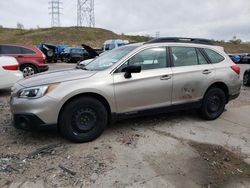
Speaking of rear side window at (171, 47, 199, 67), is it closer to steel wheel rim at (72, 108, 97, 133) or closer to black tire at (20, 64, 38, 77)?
steel wheel rim at (72, 108, 97, 133)

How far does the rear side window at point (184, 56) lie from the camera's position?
186 inches

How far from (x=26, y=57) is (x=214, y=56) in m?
7.56

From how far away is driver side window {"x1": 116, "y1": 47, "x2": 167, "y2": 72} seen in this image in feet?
14.2

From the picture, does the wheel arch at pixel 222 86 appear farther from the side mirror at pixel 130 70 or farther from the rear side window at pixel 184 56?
the side mirror at pixel 130 70

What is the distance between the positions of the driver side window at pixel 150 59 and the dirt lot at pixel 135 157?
3.78 ft

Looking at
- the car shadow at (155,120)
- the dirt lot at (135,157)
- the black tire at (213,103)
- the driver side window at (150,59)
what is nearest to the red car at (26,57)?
the dirt lot at (135,157)

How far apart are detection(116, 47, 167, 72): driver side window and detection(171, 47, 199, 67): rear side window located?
225 mm

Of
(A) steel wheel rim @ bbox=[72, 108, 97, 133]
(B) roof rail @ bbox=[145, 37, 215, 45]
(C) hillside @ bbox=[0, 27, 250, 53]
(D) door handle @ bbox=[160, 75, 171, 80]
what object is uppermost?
(C) hillside @ bbox=[0, 27, 250, 53]

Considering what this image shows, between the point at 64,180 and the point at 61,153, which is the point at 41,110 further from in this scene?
the point at 64,180

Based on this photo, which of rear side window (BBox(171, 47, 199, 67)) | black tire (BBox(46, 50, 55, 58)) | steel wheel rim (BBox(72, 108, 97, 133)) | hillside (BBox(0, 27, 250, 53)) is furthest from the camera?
hillside (BBox(0, 27, 250, 53))

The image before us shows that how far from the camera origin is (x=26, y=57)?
33.0 ft

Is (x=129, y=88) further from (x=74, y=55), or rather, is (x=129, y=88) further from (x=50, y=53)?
(x=50, y=53)

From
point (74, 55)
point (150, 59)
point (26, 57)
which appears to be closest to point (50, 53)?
point (74, 55)

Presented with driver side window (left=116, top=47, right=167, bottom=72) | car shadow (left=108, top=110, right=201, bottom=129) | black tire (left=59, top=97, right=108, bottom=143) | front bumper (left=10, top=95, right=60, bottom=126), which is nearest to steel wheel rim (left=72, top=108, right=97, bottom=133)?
black tire (left=59, top=97, right=108, bottom=143)
